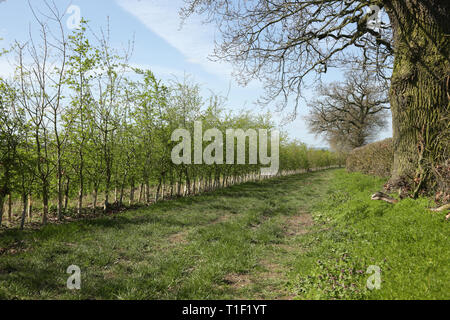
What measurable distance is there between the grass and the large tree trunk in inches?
58.5

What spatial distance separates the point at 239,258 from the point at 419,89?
23.6 feet

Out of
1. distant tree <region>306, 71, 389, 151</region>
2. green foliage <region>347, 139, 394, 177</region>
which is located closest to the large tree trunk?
green foliage <region>347, 139, 394, 177</region>

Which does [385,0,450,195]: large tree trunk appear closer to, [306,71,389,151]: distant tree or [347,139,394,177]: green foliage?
[347,139,394,177]: green foliage

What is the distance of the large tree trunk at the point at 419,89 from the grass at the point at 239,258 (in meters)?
1.49

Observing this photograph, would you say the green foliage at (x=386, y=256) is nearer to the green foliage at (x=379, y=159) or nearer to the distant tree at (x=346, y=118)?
the green foliage at (x=379, y=159)

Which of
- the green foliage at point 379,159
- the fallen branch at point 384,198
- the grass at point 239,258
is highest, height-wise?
the green foliage at point 379,159

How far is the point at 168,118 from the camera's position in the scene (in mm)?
13711

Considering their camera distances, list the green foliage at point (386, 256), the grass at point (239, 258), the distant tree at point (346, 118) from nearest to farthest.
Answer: the green foliage at point (386, 256)
the grass at point (239, 258)
the distant tree at point (346, 118)

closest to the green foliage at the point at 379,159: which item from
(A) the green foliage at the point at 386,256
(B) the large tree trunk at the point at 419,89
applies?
(B) the large tree trunk at the point at 419,89

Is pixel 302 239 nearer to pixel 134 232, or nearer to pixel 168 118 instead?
pixel 134 232

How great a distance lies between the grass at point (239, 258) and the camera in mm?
3928

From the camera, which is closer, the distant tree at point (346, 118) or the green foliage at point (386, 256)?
the green foliage at point (386, 256)
